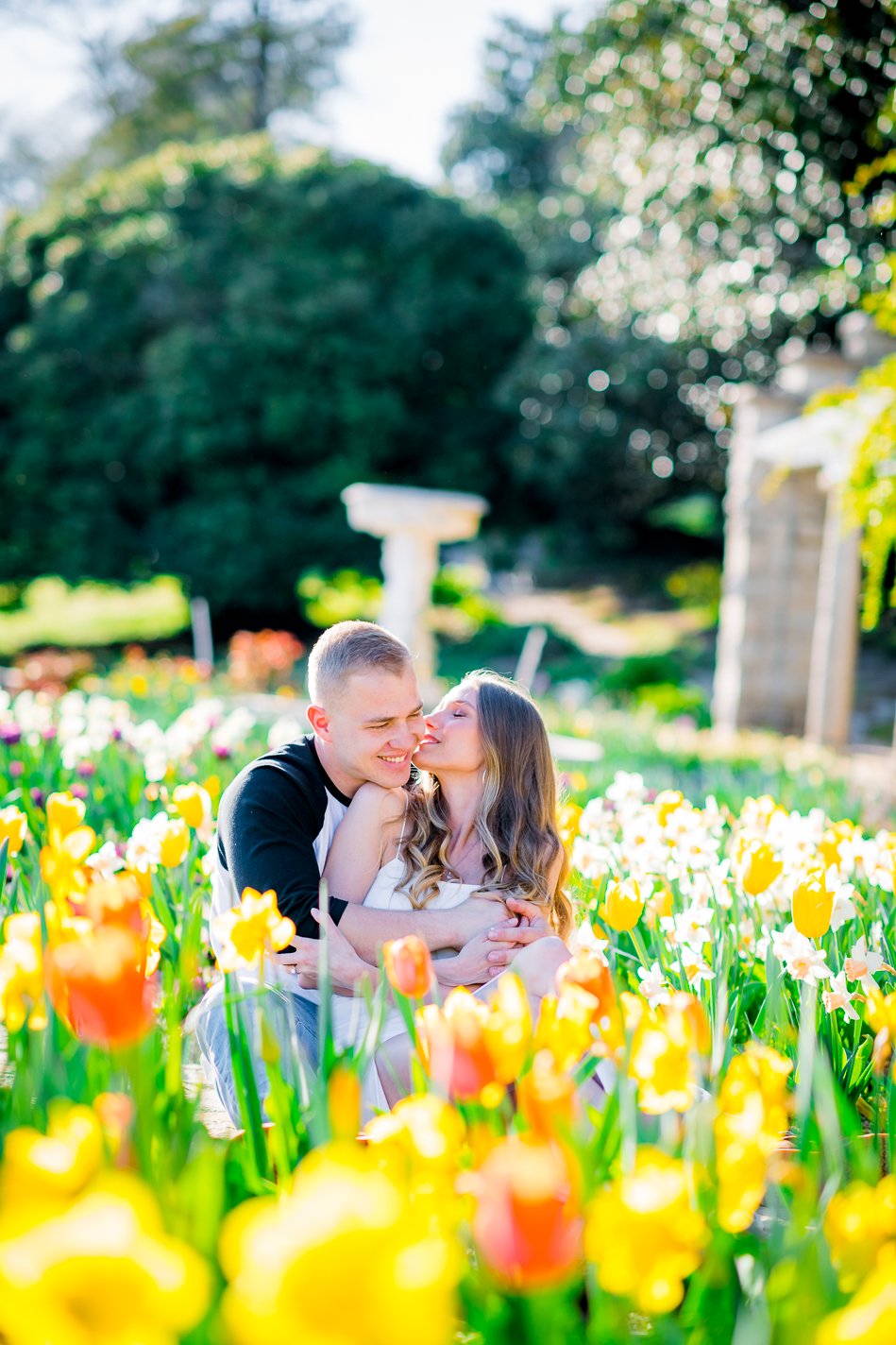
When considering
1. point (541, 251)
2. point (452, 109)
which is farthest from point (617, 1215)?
point (452, 109)

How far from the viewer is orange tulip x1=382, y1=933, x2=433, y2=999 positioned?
1.41 meters

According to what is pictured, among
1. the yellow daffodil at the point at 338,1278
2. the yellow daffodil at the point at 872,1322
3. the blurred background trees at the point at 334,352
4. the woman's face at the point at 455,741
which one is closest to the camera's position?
the yellow daffodil at the point at 338,1278

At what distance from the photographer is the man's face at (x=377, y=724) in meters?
2.25

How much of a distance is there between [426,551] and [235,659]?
2.04 m

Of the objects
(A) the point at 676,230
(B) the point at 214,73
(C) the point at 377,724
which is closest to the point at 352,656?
(C) the point at 377,724

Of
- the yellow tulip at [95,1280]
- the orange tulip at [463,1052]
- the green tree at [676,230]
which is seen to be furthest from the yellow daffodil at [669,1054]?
the green tree at [676,230]

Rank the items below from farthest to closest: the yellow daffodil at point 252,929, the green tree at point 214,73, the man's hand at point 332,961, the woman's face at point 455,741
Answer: the green tree at point 214,73
the woman's face at point 455,741
the man's hand at point 332,961
the yellow daffodil at point 252,929

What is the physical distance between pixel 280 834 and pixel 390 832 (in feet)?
0.90

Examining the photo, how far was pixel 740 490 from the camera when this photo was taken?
32.0 ft

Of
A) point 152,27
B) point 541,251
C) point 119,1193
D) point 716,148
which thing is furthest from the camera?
point 152,27

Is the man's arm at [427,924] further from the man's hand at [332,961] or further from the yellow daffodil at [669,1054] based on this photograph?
the yellow daffodil at [669,1054]

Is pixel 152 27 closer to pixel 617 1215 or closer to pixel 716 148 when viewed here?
pixel 716 148

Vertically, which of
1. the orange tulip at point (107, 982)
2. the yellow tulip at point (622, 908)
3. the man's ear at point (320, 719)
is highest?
the man's ear at point (320, 719)

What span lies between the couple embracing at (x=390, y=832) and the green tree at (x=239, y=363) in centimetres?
1117
